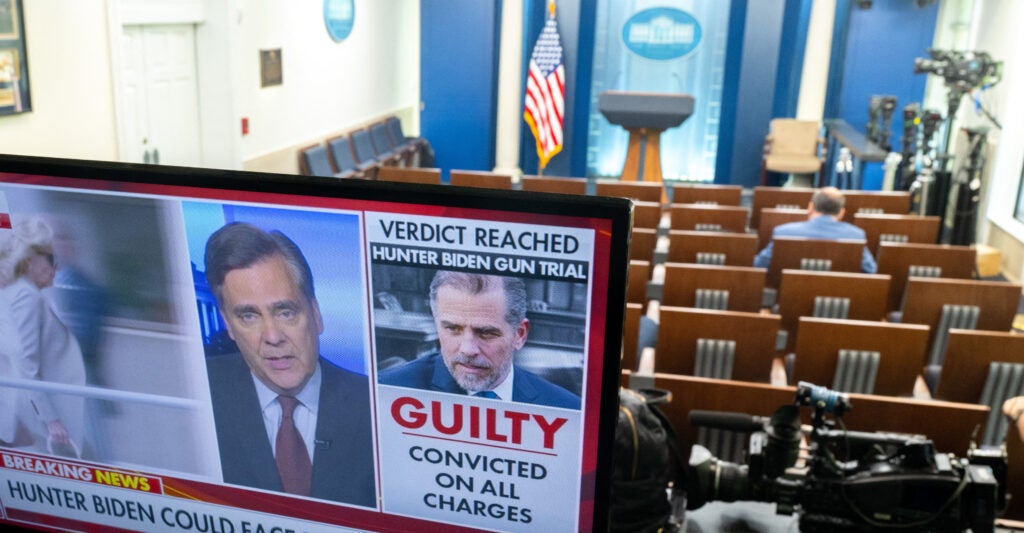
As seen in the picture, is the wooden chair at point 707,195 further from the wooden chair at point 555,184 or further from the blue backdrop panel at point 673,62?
the blue backdrop panel at point 673,62

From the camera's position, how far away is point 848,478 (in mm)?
2451

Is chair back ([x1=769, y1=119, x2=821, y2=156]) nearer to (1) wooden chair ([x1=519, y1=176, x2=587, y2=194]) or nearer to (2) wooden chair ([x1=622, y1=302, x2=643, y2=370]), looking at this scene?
(1) wooden chair ([x1=519, y1=176, x2=587, y2=194])

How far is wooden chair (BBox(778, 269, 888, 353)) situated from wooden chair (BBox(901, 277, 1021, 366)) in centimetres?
18

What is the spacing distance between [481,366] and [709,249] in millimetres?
4933

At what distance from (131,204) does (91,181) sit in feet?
0.20

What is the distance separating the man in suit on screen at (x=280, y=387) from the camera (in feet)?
3.61

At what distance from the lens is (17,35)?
543cm

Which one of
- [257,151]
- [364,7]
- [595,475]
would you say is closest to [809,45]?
[364,7]

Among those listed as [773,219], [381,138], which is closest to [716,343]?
[773,219]

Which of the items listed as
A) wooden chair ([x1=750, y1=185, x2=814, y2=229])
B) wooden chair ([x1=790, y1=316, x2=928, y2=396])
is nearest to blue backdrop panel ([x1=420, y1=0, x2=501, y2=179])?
wooden chair ([x1=750, y1=185, x2=814, y2=229])

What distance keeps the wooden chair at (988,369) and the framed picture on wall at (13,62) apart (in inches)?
209

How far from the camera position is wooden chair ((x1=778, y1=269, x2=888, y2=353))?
188 inches

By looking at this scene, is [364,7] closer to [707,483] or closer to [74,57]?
[74,57]

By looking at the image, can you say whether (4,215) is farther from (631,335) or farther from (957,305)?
(957,305)
